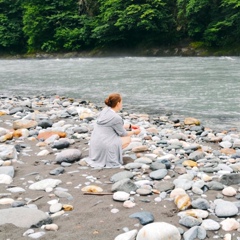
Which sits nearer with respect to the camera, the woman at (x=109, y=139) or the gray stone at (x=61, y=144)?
the woman at (x=109, y=139)

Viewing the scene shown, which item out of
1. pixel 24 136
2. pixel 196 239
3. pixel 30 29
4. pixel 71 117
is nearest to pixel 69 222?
pixel 196 239

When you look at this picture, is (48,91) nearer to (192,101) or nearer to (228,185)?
(192,101)

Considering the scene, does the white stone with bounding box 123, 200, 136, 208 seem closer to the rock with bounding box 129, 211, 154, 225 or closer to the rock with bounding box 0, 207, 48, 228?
the rock with bounding box 129, 211, 154, 225

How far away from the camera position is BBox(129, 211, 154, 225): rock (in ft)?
11.4

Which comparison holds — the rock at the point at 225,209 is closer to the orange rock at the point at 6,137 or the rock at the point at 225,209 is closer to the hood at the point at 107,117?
the hood at the point at 107,117

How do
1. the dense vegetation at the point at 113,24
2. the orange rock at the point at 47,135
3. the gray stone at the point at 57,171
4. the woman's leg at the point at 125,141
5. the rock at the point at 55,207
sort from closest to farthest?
the rock at the point at 55,207, the gray stone at the point at 57,171, the woman's leg at the point at 125,141, the orange rock at the point at 47,135, the dense vegetation at the point at 113,24

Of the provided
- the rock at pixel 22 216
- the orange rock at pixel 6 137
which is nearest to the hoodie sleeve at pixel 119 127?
the rock at pixel 22 216

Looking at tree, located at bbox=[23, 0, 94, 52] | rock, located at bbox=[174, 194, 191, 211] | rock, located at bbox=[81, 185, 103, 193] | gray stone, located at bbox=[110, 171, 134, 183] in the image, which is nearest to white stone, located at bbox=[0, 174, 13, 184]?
rock, located at bbox=[81, 185, 103, 193]

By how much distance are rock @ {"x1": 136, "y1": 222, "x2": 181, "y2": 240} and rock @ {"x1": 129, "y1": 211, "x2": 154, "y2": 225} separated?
0.25 meters

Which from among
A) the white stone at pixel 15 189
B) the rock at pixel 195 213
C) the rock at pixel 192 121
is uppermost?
the rock at pixel 195 213

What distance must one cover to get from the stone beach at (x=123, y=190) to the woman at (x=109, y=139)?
185mm

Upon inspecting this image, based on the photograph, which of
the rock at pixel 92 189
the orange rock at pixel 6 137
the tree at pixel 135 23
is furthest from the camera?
the tree at pixel 135 23

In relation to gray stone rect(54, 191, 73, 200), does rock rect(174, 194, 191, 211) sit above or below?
above

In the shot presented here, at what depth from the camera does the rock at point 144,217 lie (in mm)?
3480
